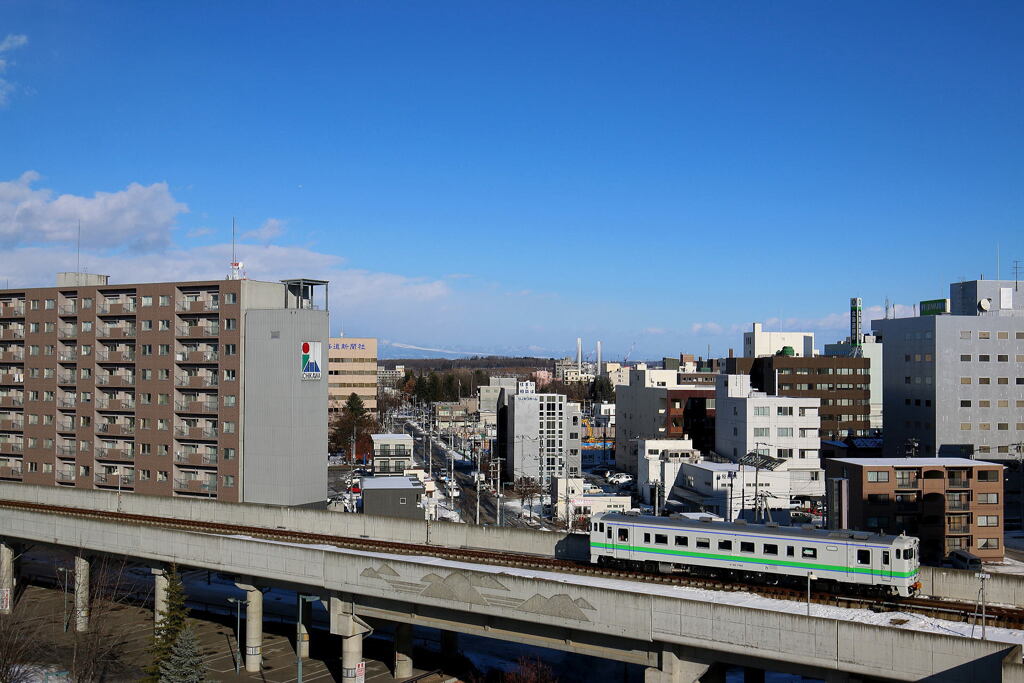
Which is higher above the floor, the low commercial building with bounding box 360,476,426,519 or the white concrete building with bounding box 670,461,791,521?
the low commercial building with bounding box 360,476,426,519

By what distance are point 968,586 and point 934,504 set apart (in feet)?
64.6

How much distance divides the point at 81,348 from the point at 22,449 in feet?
29.3

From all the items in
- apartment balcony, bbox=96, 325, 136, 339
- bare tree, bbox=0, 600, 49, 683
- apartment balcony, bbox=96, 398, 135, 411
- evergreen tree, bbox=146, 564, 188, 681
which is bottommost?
bare tree, bbox=0, 600, 49, 683

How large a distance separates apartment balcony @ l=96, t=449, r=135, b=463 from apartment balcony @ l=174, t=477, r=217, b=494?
4.07 meters

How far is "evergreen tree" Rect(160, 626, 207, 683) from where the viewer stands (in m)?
27.0

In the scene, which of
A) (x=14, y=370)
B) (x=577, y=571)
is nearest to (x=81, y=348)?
(x=14, y=370)

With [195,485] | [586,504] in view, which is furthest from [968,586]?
[195,485]

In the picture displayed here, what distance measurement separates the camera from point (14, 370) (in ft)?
180

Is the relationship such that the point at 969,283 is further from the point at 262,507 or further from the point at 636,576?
the point at 262,507

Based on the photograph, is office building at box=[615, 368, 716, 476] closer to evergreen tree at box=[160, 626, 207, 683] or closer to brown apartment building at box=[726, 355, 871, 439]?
brown apartment building at box=[726, 355, 871, 439]

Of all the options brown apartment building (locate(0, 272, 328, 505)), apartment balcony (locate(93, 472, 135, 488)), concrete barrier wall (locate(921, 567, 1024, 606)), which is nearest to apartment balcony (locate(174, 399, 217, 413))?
brown apartment building (locate(0, 272, 328, 505))

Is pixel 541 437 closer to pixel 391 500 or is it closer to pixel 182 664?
pixel 391 500

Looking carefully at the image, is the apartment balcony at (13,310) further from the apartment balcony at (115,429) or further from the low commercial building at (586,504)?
the low commercial building at (586,504)

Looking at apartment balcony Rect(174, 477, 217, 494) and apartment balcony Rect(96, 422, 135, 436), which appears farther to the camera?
apartment balcony Rect(96, 422, 135, 436)
